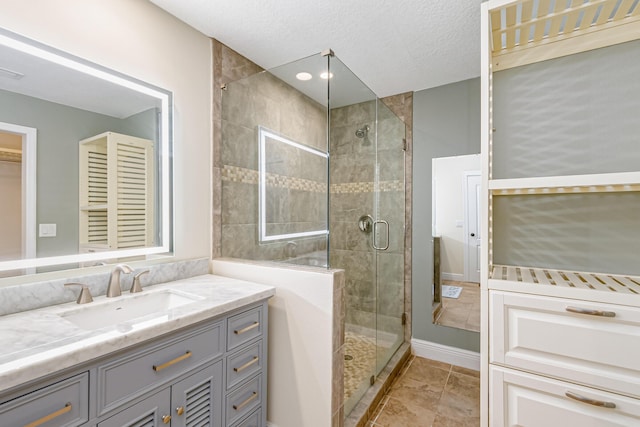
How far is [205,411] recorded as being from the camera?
4.16 ft

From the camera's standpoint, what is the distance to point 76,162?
1.37 meters

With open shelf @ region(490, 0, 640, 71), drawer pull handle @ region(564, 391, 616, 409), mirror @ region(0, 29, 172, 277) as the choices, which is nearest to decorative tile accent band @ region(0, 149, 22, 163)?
mirror @ region(0, 29, 172, 277)

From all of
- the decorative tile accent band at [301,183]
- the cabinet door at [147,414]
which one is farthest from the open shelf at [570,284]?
the cabinet door at [147,414]

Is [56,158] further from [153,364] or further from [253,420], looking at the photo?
[253,420]

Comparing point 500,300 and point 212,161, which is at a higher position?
point 212,161

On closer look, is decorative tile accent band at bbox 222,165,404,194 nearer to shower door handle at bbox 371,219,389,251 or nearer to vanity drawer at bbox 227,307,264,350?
shower door handle at bbox 371,219,389,251

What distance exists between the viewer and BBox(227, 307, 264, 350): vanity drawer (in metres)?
1.38

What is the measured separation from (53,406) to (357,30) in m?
2.23

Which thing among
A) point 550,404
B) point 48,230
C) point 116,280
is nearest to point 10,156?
point 48,230

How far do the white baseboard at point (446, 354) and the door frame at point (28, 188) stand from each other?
9.12 feet

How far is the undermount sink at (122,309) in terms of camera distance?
125 centimetres

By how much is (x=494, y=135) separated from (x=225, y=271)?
186cm

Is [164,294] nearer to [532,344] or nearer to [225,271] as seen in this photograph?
[225,271]

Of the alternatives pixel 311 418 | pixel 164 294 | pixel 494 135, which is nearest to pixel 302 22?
pixel 494 135
